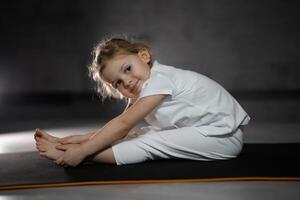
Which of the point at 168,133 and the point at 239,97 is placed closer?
the point at 168,133

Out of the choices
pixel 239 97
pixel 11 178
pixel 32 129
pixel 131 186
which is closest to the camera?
pixel 131 186

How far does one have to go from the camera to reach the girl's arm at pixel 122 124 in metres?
2.39

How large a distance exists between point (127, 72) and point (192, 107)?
355 mm

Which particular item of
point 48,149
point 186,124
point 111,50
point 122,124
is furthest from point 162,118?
point 48,149

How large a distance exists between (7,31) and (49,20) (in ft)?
1.62

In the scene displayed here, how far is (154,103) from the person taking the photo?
2.41 metres

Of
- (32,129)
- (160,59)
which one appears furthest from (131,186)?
(160,59)

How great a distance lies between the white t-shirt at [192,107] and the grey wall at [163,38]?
3.07 meters

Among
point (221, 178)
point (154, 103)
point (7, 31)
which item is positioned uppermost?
point (7, 31)

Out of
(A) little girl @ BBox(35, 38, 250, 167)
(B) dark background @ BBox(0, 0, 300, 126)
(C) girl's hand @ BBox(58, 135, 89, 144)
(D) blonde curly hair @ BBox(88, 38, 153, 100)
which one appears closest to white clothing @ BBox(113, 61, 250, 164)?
(A) little girl @ BBox(35, 38, 250, 167)

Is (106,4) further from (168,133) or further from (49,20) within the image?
(168,133)

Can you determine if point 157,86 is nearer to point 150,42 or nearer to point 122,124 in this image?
point 122,124

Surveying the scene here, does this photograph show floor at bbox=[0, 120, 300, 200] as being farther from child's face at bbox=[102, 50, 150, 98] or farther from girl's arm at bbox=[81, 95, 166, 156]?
child's face at bbox=[102, 50, 150, 98]

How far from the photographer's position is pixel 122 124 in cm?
240
